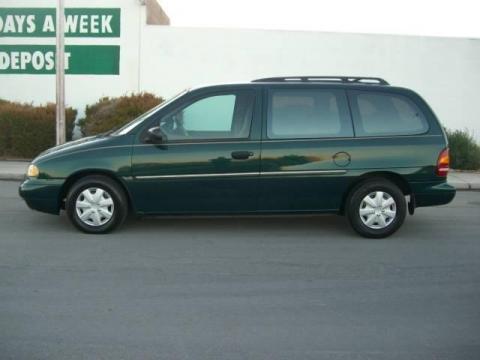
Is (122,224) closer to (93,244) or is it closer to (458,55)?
(93,244)

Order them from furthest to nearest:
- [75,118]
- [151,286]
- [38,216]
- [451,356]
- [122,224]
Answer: [75,118] < [38,216] < [122,224] < [151,286] < [451,356]

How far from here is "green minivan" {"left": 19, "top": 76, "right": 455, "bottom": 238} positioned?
7277 mm

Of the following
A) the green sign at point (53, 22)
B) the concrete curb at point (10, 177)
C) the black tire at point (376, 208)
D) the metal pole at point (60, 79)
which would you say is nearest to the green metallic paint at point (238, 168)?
the black tire at point (376, 208)

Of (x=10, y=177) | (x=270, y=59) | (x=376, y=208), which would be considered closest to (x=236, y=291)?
(x=376, y=208)

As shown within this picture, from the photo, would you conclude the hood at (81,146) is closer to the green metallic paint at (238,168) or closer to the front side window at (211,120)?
the green metallic paint at (238,168)

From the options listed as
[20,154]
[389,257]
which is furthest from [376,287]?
[20,154]

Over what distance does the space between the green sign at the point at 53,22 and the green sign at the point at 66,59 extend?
0.33 m

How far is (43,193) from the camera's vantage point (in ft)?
24.1

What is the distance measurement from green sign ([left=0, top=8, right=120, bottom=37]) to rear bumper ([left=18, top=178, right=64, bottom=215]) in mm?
10177

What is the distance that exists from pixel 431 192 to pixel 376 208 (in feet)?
2.17

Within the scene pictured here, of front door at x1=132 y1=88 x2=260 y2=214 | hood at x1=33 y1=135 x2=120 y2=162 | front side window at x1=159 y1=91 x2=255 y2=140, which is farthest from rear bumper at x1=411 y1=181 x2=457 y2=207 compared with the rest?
hood at x1=33 y1=135 x2=120 y2=162

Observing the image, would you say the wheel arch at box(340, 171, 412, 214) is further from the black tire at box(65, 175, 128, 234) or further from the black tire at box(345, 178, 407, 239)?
the black tire at box(65, 175, 128, 234)

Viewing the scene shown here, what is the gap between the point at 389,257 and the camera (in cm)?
676

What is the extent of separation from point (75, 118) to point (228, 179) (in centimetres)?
980
